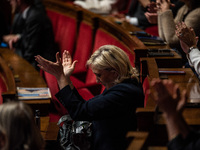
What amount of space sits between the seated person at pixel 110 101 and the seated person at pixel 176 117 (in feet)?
0.89

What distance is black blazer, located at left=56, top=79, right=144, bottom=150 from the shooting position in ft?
3.11

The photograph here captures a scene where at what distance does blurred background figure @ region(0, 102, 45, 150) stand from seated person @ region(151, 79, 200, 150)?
11.3 inches

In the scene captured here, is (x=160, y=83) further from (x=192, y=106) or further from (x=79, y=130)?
(x=79, y=130)

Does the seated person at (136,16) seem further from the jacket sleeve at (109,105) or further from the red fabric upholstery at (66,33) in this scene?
the jacket sleeve at (109,105)

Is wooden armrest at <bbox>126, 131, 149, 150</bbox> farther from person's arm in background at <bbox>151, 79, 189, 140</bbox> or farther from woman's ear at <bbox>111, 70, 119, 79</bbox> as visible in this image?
woman's ear at <bbox>111, 70, 119, 79</bbox>

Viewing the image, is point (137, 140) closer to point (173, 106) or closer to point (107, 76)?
point (173, 106)

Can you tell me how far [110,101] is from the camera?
94cm

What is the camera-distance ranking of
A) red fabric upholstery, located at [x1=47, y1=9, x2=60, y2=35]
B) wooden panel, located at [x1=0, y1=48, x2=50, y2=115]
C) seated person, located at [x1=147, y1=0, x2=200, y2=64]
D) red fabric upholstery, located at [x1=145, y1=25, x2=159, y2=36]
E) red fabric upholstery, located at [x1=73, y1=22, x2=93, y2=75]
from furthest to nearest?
1. red fabric upholstery, located at [x1=47, y1=9, x2=60, y2=35]
2. red fabric upholstery, located at [x1=145, y1=25, x2=159, y2=36]
3. red fabric upholstery, located at [x1=73, y1=22, x2=93, y2=75]
4. seated person, located at [x1=147, y1=0, x2=200, y2=64]
5. wooden panel, located at [x1=0, y1=48, x2=50, y2=115]

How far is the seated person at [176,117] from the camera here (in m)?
0.67

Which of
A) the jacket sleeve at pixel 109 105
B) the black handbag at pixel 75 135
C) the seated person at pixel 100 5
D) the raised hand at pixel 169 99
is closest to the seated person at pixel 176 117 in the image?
the raised hand at pixel 169 99

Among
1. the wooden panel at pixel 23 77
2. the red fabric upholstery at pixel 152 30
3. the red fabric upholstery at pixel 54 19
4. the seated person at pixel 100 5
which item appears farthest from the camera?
the seated person at pixel 100 5

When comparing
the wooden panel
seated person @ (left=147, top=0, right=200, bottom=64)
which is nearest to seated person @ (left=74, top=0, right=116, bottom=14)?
the wooden panel

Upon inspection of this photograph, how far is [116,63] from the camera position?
3.34 feet

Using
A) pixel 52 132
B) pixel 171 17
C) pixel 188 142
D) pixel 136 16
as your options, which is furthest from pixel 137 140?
pixel 136 16
